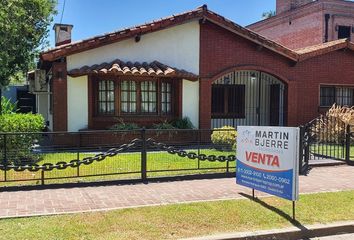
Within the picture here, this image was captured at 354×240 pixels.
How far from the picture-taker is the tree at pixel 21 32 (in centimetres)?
1377

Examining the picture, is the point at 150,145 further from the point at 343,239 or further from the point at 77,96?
the point at 77,96

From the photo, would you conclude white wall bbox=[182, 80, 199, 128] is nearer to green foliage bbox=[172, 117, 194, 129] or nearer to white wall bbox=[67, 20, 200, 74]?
green foliage bbox=[172, 117, 194, 129]

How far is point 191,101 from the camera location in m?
16.4

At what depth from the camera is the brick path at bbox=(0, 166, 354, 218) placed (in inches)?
278

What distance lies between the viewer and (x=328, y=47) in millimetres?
18234

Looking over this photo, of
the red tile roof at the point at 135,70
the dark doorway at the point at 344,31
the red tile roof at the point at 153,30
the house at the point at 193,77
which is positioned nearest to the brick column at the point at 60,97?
the house at the point at 193,77

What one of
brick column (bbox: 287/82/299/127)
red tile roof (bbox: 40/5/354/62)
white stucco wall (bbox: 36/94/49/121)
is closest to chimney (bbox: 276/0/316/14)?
red tile roof (bbox: 40/5/354/62)

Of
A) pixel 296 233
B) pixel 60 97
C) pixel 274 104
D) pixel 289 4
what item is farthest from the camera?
pixel 289 4

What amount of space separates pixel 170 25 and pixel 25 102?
14.8m

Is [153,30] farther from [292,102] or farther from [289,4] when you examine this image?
[289,4]

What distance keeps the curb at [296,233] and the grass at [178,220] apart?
173mm

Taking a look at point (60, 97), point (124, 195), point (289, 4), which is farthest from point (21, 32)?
point (289, 4)

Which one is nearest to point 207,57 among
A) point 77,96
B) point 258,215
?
point 77,96

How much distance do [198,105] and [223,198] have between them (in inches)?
348
